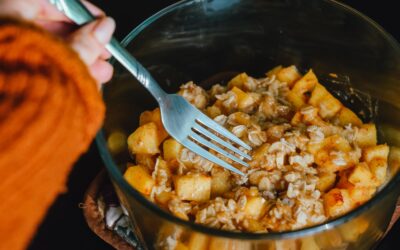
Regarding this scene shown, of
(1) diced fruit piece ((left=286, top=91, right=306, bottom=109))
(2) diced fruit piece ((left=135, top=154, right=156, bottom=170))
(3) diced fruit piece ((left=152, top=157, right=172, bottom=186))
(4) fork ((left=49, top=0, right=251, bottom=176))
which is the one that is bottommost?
(2) diced fruit piece ((left=135, top=154, right=156, bottom=170))

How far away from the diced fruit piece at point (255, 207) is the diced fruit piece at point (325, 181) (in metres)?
0.11

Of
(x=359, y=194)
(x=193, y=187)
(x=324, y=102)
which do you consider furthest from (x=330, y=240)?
(x=324, y=102)

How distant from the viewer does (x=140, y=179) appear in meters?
0.95

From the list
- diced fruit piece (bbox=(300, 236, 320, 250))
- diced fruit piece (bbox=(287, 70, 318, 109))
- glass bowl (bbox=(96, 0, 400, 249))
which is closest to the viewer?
diced fruit piece (bbox=(300, 236, 320, 250))

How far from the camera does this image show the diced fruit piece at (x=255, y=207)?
0.90 m

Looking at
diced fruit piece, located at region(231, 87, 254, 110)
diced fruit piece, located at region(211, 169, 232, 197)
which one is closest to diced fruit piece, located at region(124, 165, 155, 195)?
diced fruit piece, located at region(211, 169, 232, 197)

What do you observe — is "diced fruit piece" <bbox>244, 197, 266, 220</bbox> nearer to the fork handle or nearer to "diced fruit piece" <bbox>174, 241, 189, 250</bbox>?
"diced fruit piece" <bbox>174, 241, 189, 250</bbox>

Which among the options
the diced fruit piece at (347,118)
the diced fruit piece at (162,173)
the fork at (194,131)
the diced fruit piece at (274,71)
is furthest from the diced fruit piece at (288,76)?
the diced fruit piece at (162,173)

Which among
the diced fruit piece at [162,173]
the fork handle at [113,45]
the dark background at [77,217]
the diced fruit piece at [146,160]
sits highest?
the fork handle at [113,45]

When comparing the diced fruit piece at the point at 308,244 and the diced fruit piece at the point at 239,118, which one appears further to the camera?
the diced fruit piece at the point at 239,118

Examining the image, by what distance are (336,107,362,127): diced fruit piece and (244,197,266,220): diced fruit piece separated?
0.27 m

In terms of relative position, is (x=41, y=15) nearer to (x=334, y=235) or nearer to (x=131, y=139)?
(x=131, y=139)

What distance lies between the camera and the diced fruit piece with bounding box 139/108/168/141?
102 cm

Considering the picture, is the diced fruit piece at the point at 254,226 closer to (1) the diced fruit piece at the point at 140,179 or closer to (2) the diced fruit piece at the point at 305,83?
(1) the diced fruit piece at the point at 140,179
